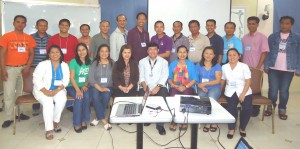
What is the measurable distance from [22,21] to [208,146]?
3.01m

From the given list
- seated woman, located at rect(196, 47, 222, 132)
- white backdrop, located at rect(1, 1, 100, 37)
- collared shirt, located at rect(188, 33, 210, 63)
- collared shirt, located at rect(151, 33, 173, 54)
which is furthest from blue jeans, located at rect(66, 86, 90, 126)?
white backdrop, located at rect(1, 1, 100, 37)

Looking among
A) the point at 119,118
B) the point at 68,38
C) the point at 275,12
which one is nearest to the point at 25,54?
the point at 68,38

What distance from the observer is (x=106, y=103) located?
3719mm

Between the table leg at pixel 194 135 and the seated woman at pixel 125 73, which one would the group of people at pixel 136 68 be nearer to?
the seated woman at pixel 125 73

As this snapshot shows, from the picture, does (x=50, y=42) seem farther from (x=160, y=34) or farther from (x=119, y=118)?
(x=119, y=118)

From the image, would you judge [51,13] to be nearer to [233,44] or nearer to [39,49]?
[39,49]

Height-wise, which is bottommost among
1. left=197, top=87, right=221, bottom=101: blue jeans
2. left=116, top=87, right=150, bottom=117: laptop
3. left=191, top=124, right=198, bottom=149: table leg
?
Answer: left=191, top=124, right=198, bottom=149: table leg

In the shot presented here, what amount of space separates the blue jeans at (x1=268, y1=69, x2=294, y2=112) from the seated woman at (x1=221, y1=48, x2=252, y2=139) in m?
0.96

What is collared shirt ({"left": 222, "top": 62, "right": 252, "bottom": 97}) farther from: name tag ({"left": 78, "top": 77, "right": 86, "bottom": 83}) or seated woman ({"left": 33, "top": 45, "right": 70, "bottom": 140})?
seated woman ({"left": 33, "top": 45, "right": 70, "bottom": 140})

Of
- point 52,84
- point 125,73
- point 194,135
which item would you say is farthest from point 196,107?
point 52,84

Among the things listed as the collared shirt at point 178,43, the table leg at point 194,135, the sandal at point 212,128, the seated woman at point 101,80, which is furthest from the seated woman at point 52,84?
the sandal at point 212,128

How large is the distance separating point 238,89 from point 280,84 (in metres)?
1.17

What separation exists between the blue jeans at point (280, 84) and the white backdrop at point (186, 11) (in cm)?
159

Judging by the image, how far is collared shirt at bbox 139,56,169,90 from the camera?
371cm
